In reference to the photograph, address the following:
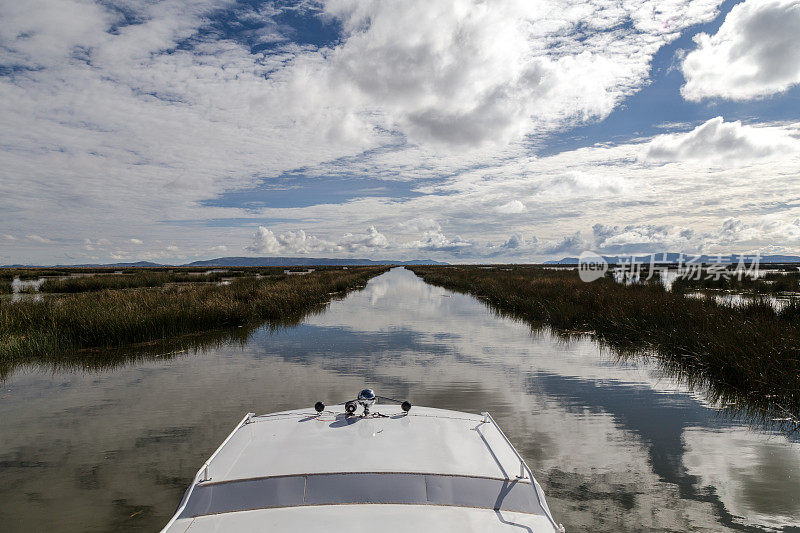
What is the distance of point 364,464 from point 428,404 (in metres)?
5.53

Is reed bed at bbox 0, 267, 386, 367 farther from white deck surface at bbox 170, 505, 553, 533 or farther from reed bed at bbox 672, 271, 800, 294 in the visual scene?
reed bed at bbox 672, 271, 800, 294

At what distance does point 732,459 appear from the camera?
6199mm

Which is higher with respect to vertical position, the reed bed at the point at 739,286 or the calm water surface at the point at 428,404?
the reed bed at the point at 739,286

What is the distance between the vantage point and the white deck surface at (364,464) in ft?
9.14

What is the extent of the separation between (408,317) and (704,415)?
15.3 m

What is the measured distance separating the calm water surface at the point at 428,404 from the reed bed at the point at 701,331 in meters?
1.16

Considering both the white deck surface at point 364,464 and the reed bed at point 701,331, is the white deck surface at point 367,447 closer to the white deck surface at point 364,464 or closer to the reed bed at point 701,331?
the white deck surface at point 364,464

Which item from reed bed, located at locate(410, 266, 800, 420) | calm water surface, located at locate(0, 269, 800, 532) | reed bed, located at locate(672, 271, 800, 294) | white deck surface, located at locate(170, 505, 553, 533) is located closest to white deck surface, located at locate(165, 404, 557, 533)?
white deck surface, located at locate(170, 505, 553, 533)

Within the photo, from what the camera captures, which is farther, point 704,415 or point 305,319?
point 305,319

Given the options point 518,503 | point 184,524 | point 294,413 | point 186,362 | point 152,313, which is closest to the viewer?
point 184,524

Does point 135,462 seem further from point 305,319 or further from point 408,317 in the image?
point 408,317

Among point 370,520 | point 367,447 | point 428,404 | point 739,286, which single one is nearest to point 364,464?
point 367,447

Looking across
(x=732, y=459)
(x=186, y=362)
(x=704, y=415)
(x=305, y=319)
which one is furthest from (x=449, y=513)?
(x=305, y=319)

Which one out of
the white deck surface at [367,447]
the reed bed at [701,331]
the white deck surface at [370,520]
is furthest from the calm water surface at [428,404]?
the white deck surface at [370,520]
